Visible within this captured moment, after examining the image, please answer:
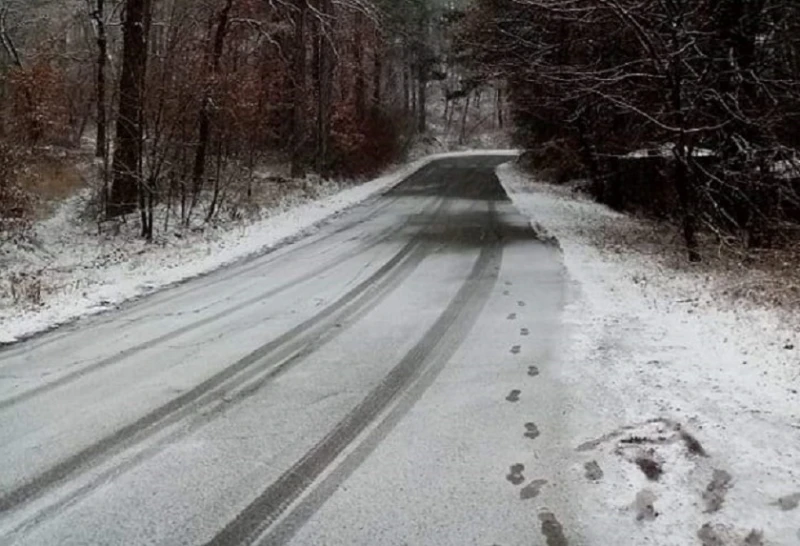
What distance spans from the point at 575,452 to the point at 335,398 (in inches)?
69.0

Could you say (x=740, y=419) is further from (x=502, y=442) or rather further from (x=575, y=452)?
(x=502, y=442)

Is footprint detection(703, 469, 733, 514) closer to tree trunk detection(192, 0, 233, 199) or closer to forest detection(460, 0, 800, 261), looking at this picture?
forest detection(460, 0, 800, 261)

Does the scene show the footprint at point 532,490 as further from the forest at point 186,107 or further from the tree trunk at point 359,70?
the tree trunk at point 359,70

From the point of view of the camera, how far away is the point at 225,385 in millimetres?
5773

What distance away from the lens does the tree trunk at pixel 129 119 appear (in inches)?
579

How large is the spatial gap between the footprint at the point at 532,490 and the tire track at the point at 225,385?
212 cm

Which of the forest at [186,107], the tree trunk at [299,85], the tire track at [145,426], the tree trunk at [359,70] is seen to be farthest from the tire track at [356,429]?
the tree trunk at [359,70]

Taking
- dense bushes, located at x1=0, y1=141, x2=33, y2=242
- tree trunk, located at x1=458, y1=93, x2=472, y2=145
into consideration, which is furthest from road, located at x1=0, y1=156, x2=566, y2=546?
tree trunk, located at x1=458, y1=93, x2=472, y2=145

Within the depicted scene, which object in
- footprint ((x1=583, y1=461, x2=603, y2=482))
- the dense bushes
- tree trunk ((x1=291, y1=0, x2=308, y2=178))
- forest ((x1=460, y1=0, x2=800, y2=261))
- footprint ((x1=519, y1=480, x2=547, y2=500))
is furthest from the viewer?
tree trunk ((x1=291, y1=0, x2=308, y2=178))

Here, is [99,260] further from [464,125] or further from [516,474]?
[464,125]

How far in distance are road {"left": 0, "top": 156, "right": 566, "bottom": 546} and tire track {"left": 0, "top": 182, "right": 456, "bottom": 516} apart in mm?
19

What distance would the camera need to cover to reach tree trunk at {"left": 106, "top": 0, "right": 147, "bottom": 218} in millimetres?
14695

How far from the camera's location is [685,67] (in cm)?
1190

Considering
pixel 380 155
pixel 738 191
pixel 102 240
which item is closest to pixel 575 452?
pixel 738 191
